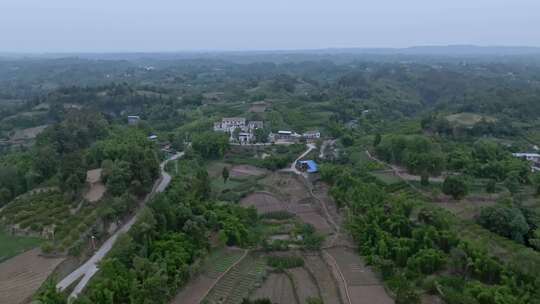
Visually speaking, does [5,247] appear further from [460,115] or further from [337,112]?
[460,115]

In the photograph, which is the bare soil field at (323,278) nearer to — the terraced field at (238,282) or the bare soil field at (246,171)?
the terraced field at (238,282)

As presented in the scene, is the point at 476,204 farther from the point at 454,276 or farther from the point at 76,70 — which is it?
→ the point at 76,70

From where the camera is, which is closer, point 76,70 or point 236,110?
point 236,110

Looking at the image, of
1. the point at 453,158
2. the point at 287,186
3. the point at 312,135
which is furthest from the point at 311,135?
the point at 453,158

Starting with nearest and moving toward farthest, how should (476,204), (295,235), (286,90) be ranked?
(295,235) → (476,204) → (286,90)

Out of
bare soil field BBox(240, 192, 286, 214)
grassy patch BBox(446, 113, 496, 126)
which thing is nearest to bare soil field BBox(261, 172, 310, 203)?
bare soil field BBox(240, 192, 286, 214)

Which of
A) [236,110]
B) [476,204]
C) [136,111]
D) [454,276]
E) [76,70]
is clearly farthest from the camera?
[76,70]

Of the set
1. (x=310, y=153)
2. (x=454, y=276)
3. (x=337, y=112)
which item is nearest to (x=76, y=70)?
(x=337, y=112)
